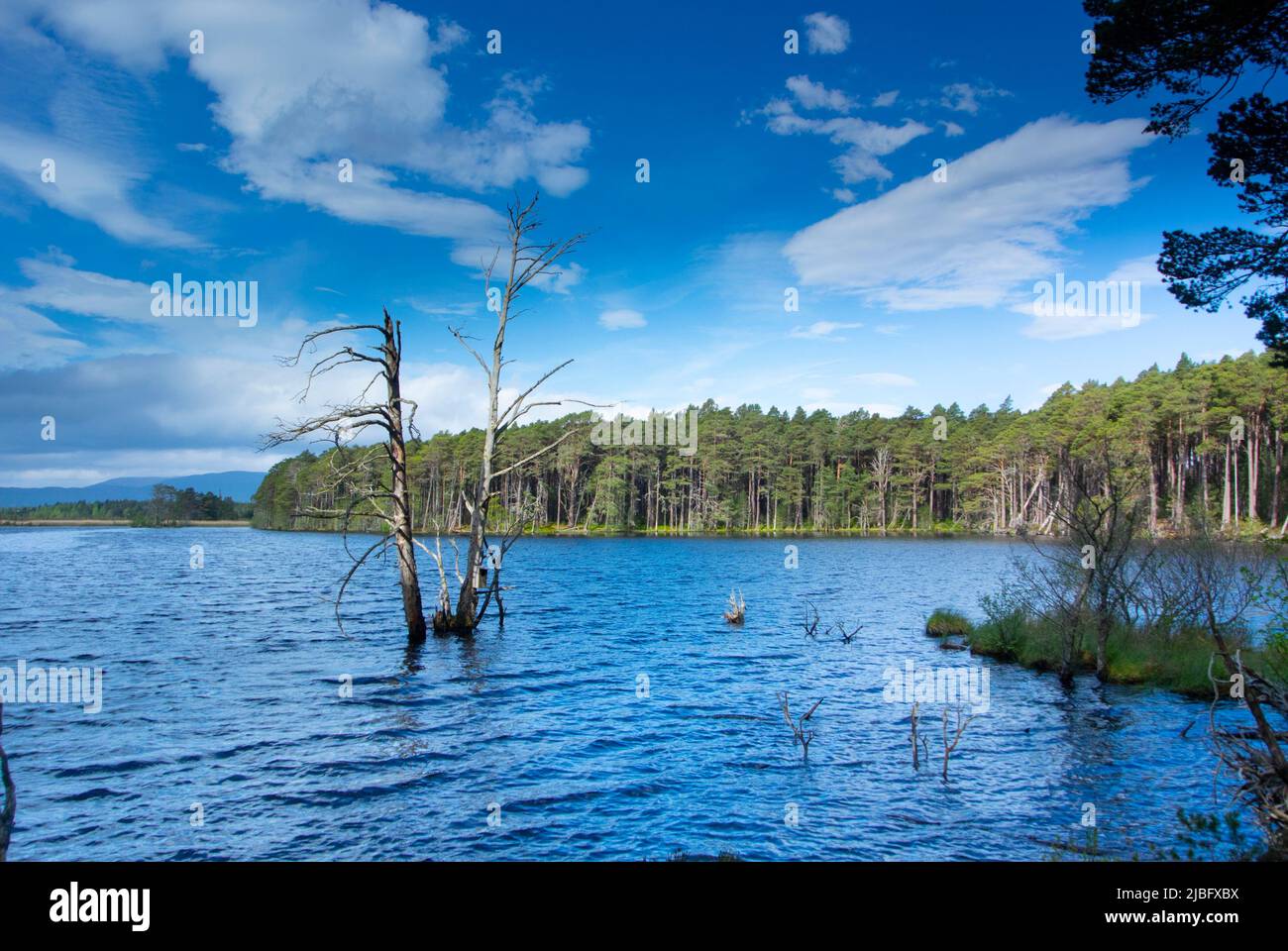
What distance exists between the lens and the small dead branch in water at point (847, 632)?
32.6 metres

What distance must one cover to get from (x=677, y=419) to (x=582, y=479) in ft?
136

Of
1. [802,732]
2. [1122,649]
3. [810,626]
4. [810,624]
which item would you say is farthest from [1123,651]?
[802,732]

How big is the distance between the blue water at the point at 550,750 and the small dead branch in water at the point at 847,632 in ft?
1.63

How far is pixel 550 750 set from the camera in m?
17.4

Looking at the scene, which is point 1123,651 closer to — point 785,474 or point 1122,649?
point 1122,649

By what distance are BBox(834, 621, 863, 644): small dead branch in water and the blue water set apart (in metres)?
0.50

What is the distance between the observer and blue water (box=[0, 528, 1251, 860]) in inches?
485

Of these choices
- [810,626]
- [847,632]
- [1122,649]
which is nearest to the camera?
[1122,649]

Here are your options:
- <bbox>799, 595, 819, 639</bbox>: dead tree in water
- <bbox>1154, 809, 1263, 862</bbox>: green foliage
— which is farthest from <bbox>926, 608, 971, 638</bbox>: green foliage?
<bbox>1154, 809, 1263, 862</bbox>: green foliage

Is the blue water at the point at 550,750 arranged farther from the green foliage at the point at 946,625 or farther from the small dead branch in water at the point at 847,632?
the green foliage at the point at 946,625

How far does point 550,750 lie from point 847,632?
21742 millimetres

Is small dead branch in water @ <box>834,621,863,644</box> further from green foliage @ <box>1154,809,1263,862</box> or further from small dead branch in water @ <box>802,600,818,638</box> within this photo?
green foliage @ <box>1154,809,1263,862</box>

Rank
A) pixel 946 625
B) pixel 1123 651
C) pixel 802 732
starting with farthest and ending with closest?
pixel 946 625 → pixel 1123 651 → pixel 802 732
